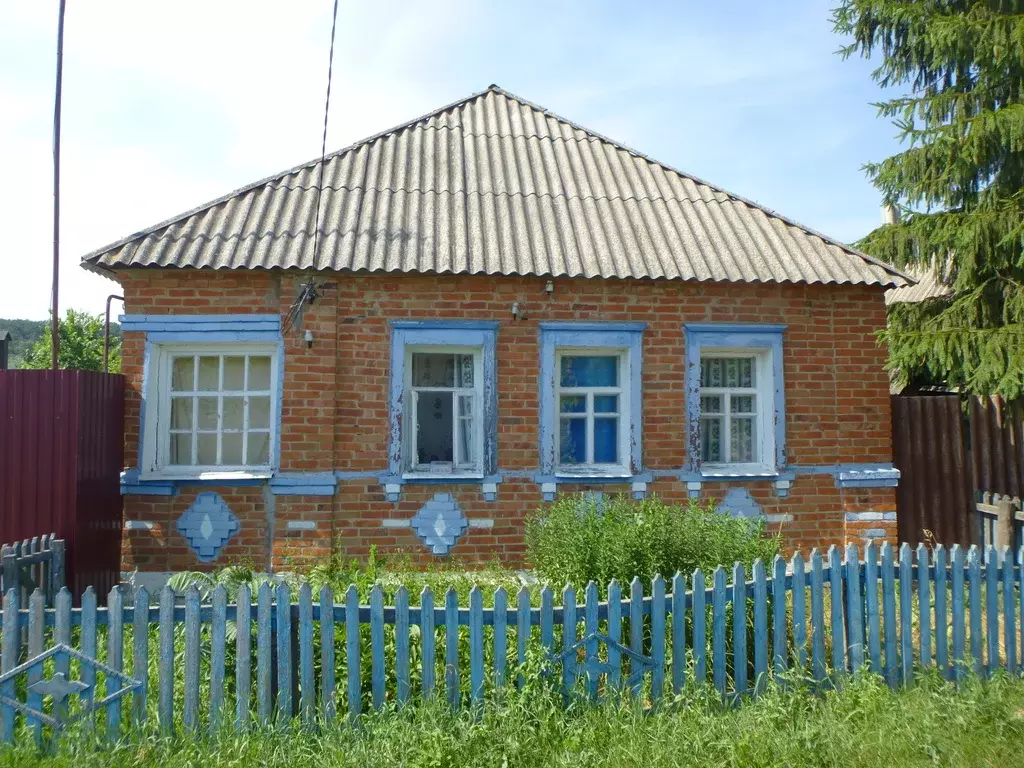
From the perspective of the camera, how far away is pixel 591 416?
788 cm

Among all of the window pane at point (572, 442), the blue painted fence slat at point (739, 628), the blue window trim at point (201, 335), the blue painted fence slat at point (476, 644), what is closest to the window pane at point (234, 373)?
the blue window trim at point (201, 335)

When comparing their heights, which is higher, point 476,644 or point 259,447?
point 259,447

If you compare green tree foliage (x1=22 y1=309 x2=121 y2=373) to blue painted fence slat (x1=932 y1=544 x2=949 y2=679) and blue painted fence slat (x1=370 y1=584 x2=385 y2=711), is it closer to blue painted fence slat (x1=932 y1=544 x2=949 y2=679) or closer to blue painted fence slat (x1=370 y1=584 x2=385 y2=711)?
blue painted fence slat (x1=370 y1=584 x2=385 y2=711)

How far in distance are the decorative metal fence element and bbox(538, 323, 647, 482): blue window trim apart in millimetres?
4303

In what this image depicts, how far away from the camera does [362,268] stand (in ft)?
23.8

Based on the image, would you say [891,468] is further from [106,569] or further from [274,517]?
[106,569]

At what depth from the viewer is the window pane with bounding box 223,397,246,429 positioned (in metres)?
7.61

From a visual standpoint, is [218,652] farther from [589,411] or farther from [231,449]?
[589,411]

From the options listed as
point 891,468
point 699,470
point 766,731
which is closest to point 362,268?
point 699,470

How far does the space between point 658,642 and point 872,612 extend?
4.90 feet

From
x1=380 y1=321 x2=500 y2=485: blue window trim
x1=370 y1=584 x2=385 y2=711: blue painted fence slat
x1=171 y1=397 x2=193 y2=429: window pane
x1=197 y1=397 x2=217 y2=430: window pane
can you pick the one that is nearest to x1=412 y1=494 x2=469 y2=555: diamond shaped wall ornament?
x1=380 y1=321 x2=500 y2=485: blue window trim

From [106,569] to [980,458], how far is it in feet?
30.6

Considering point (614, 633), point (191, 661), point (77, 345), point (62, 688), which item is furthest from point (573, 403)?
point (77, 345)

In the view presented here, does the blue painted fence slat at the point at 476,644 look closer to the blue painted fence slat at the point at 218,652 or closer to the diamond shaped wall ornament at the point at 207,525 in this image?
the blue painted fence slat at the point at 218,652
